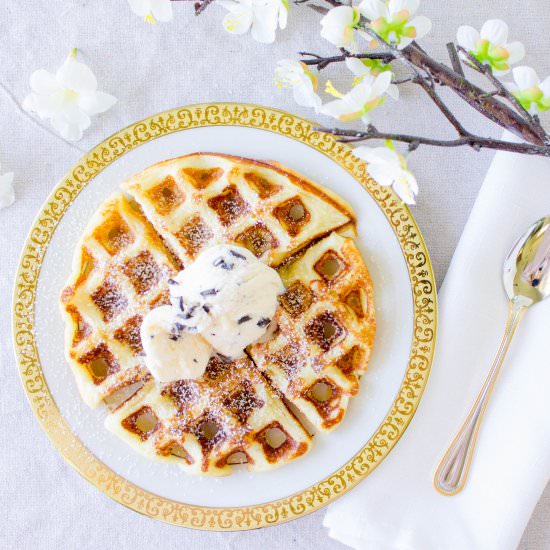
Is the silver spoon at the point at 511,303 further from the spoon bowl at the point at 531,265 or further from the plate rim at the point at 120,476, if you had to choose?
the plate rim at the point at 120,476

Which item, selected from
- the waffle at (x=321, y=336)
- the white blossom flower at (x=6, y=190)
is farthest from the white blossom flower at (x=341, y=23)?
the white blossom flower at (x=6, y=190)

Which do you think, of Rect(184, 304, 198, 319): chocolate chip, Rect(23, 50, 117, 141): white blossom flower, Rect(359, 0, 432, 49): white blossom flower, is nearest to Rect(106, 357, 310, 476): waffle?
Rect(184, 304, 198, 319): chocolate chip

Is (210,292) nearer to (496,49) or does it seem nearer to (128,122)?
(128,122)

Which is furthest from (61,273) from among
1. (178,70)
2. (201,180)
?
(178,70)

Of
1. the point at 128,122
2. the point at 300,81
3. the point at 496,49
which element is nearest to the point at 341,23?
the point at 300,81

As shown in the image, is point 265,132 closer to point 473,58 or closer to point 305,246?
point 305,246

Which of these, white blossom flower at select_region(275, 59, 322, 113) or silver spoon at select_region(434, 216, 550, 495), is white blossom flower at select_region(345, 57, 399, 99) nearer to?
white blossom flower at select_region(275, 59, 322, 113)

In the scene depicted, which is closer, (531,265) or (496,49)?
(496,49)
